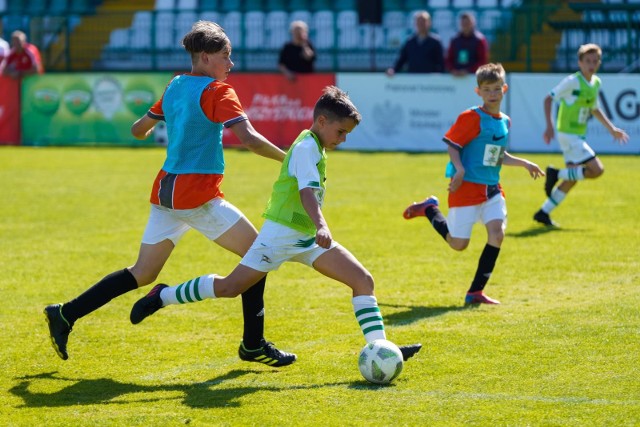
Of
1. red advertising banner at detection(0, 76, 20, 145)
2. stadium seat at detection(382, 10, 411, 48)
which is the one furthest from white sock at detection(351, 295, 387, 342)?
stadium seat at detection(382, 10, 411, 48)

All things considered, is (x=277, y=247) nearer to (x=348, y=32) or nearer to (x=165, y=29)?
(x=348, y=32)

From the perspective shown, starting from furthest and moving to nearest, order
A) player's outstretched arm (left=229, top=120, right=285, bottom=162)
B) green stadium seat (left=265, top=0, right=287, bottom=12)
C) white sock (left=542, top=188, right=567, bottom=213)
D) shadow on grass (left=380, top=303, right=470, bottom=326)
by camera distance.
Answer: green stadium seat (left=265, top=0, right=287, bottom=12)
white sock (left=542, top=188, right=567, bottom=213)
shadow on grass (left=380, top=303, right=470, bottom=326)
player's outstretched arm (left=229, top=120, right=285, bottom=162)

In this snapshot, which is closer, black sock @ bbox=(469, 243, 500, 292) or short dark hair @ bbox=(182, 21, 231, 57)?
short dark hair @ bbox=(182, 21, 231, 57)

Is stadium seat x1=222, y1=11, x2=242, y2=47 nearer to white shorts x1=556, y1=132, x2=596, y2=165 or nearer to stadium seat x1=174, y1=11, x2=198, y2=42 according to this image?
stadium seat x1=174, y1=11, x2=198, y2=42

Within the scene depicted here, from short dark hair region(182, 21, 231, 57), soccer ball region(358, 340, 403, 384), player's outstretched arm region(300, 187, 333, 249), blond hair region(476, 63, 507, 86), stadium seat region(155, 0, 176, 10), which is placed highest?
short dark hair region(182, 21, 231, 57)

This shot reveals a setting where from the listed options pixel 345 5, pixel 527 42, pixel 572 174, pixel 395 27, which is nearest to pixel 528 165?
pixel 572 174

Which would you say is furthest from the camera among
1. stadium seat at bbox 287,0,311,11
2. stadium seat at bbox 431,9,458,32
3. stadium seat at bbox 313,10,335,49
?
stadium seat at bbox 287,0,311,11

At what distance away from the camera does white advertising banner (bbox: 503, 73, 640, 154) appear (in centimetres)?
1955

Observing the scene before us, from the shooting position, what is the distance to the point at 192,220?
6.45 metres

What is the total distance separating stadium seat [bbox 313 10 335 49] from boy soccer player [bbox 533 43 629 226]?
509 inches

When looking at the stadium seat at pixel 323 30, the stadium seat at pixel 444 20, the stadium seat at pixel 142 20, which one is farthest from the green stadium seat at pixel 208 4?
the stadium seat at pixel 444 20

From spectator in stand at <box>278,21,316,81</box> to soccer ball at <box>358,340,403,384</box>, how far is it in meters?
16.3

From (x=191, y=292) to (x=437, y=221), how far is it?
3359mm

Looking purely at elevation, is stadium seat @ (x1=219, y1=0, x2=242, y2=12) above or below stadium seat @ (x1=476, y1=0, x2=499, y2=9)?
below
